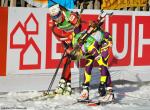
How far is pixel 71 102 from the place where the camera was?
8.40m

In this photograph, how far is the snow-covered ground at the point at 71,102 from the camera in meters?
7.93

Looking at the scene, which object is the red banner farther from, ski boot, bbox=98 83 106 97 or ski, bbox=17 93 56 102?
ski boot, bbox=98 83 106 97

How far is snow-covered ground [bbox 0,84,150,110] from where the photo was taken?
7.93 meters

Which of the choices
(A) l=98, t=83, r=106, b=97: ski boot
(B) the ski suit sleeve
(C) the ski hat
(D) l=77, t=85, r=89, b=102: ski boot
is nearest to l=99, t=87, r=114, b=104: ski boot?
(A) l=98, t=83, r=106, b=97: ski boot

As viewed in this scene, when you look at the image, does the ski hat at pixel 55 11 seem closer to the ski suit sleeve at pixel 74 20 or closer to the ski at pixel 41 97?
the ski suit sleeve at pixel 74 20

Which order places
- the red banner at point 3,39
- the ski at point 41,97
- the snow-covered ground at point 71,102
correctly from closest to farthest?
the snow-covered ground at point 71,102 → the ski at point 41,97 → the red banner at point 3,39

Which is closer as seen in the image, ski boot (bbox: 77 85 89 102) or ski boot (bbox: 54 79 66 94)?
ski boot (bbox: 77 85 89 102)

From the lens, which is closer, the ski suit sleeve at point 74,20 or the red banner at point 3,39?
the ski suit sleeve at point 74,20

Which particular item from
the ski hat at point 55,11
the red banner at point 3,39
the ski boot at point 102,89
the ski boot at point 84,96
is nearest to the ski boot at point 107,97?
the ski boot at point 102,89

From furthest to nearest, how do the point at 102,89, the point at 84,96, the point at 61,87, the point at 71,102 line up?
the point at 61,87, the point at 102,89, the point at 71,102, the point at 84,96

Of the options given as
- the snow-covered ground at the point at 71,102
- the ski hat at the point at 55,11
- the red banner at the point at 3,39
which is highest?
the ski hat at the point at 55,11

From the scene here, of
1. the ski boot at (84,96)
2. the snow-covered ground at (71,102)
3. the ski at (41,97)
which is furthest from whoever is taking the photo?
the ski at (41,97)

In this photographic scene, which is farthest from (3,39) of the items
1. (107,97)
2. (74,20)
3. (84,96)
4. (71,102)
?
(107,97)

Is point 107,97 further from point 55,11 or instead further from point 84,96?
point 55,11
